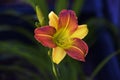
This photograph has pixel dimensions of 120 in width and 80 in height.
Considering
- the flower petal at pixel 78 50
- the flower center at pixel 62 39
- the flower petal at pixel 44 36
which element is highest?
the flower petal at pixel 44 36

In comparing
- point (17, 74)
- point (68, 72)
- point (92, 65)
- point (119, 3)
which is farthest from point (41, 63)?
point (119, 3)

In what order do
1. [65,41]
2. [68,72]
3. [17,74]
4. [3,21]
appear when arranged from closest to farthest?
1. [65,41]
2. [68,72]
3. [17,74]
4. [3,21]

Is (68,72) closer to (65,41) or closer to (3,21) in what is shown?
(65,41)

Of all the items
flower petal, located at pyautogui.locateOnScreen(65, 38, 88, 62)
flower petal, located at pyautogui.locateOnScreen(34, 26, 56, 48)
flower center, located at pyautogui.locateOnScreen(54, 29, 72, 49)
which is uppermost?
flower petal, located at pyautogui.locateOnScreen(34, 26, 56, 48)
